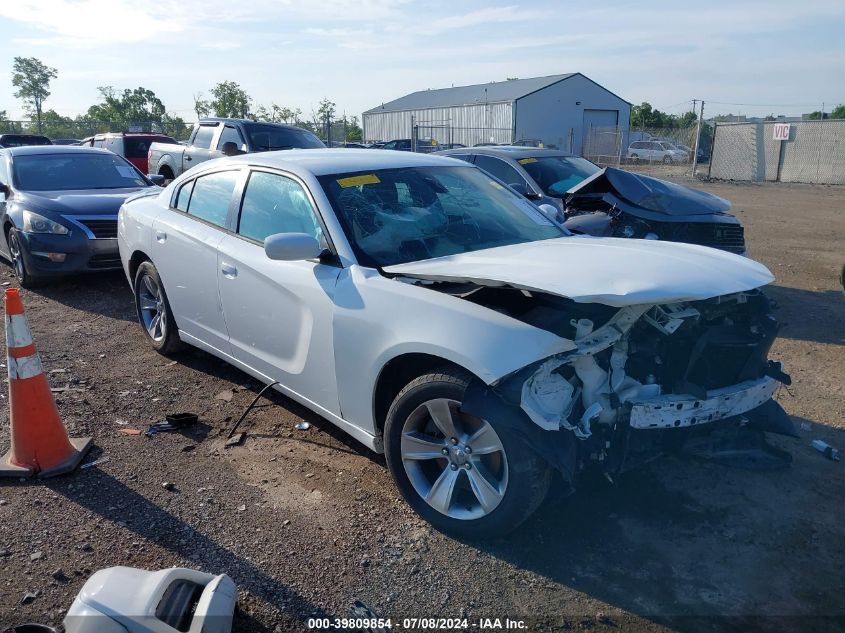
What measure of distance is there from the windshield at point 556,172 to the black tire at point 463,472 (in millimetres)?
5683

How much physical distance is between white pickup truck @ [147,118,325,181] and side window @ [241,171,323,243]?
8.29m

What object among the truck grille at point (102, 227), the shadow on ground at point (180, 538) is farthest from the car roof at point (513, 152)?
the shadow on ground at point (180, 538)

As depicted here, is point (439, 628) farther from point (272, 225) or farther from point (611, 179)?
point (611, 179)

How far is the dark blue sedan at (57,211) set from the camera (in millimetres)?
7902

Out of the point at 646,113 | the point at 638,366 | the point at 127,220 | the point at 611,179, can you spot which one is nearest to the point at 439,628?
the point at 638,366

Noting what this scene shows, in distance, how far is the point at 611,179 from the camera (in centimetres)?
752

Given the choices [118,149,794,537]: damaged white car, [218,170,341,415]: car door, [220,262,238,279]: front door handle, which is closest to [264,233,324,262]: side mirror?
[118,149,794,537]: damaged white car

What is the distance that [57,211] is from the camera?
8.02 m

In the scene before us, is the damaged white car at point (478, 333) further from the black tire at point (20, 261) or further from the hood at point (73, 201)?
the black tire at point (20, 261)

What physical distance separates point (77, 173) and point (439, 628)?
851cm

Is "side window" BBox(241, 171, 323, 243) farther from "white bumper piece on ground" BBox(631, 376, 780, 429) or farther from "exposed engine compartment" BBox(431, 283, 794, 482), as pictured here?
"white bumper piece on ground" BBox(631, 376, 780, 429)

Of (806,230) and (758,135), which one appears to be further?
(758,135)

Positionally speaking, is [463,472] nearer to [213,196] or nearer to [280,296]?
[280,296]

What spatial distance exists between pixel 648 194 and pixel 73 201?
667cm
